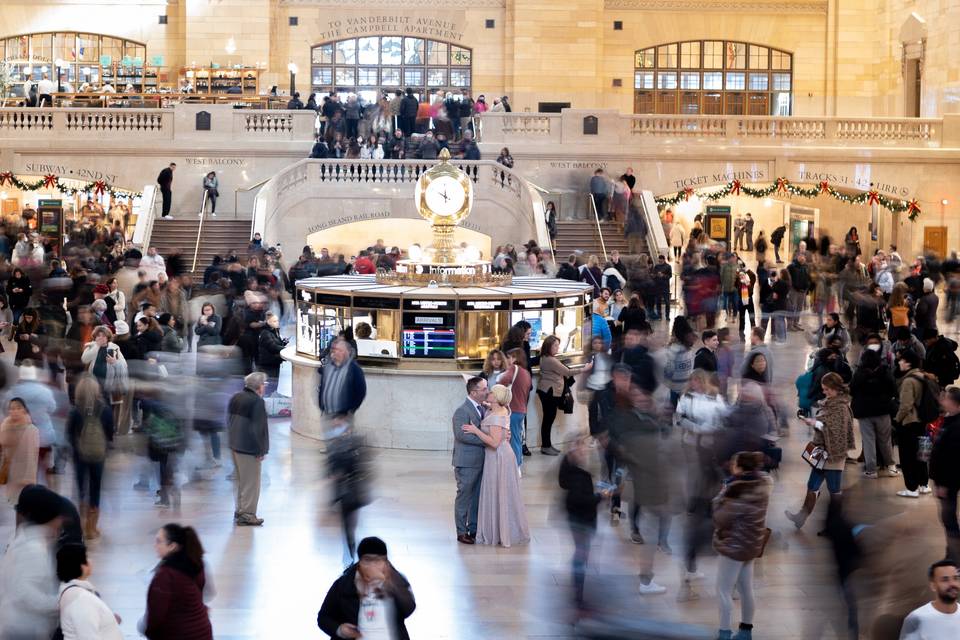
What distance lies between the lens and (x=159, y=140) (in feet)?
105

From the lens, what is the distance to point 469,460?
1102 centimetres

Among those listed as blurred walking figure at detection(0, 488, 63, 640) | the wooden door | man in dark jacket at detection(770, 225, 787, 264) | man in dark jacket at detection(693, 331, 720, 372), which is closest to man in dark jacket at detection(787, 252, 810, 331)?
man in dark jacket at detection(693, 331, 720, 372)

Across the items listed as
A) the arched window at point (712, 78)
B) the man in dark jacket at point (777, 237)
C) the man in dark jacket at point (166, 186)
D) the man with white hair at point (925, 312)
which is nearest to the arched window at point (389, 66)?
the arched window at point (712, 78)

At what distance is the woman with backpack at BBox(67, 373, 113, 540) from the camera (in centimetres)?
1092

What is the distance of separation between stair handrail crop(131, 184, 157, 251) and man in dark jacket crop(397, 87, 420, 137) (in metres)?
5.67

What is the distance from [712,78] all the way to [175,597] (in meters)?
36.5

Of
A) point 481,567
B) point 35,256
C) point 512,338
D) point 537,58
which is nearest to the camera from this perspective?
point 481,567

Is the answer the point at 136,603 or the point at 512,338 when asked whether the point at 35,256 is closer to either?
the point at 512,338

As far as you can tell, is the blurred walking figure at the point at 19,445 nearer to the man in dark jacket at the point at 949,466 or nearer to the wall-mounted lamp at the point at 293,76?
the man in dark jacket at the point at 949,466

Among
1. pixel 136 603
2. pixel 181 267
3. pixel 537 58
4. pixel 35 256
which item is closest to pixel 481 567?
pixel 136 603

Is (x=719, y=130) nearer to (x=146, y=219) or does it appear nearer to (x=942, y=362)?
(x=146, y=219)

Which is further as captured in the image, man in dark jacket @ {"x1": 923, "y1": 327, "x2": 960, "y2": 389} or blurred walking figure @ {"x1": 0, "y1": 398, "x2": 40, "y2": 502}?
man in dark jacket @ {"x1": 923, "y1": 327, "x2": 960, "y2": 389}

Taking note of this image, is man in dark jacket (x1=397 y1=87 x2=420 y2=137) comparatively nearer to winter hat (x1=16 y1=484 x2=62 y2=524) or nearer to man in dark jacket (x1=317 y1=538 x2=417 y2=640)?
winter hat (x1=16 y1=484 x2=62 y2=524)

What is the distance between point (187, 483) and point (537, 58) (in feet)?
91.0
